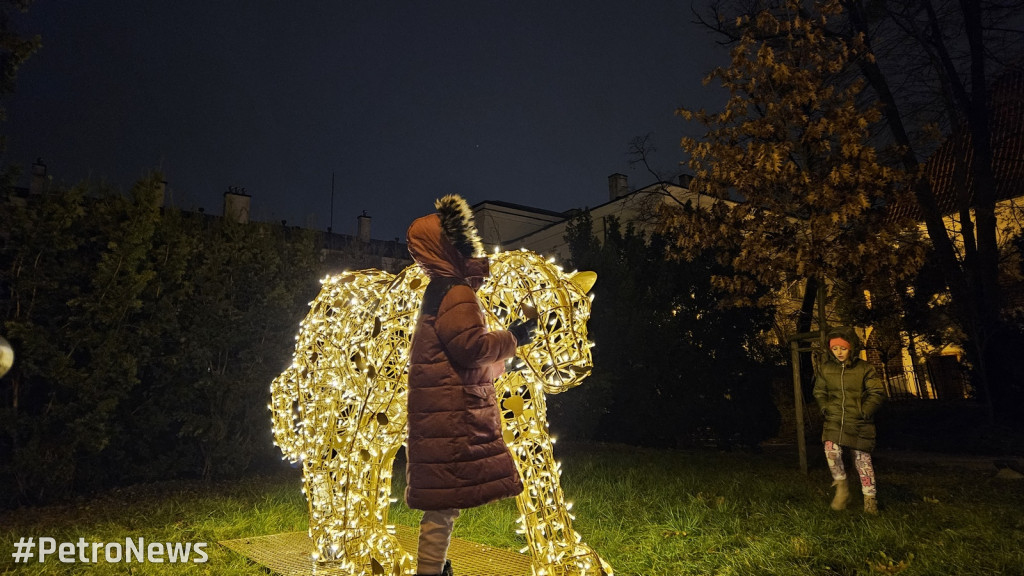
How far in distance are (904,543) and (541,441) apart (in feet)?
9.95

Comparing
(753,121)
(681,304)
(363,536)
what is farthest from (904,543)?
(681,304)

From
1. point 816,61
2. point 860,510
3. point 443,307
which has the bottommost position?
point 860,510

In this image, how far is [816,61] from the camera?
24.9 feet

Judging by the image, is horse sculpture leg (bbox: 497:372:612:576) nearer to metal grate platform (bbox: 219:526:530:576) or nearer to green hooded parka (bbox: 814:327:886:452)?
metal grate platform (bbox: 219:526:530:576)

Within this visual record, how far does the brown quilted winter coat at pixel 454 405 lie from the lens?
8.97 ft

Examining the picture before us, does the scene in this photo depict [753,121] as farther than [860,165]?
Yes

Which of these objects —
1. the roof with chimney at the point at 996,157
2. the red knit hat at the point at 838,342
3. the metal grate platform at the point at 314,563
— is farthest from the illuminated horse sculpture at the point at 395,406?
the roof with chimney at the point at 996,157

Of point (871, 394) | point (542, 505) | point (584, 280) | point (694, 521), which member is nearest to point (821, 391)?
point (871, 394)

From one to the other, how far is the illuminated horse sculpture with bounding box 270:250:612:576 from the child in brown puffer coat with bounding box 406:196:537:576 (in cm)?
30

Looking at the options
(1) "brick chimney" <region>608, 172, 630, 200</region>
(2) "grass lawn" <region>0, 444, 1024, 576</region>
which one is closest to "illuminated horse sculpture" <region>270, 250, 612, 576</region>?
(2) "grass lawn" <region>0, 444, 1024, 576</region>

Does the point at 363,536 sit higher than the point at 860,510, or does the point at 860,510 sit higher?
the point at 363,536

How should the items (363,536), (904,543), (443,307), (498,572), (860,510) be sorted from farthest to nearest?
(860,510) → (904,543) → (498,572) → (363,536) → (443,307)

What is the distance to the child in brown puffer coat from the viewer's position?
9.00ft

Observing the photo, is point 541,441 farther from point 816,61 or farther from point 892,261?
point 816,61
